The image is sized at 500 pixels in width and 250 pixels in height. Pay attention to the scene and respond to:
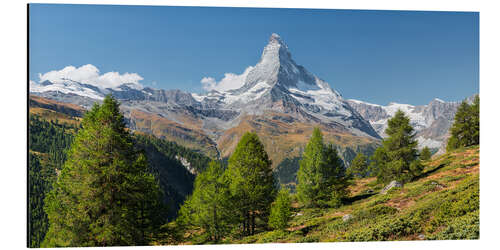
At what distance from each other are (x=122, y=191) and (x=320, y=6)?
39.4 ft

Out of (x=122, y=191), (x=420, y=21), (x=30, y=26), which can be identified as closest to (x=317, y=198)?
(x=420, y=21)

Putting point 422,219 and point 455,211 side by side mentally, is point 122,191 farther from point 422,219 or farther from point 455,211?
point 455,211

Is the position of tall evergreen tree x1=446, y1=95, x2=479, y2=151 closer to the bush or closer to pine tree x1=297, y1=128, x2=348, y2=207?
pine tree x1=297, y1=128, x2=348, y2=207

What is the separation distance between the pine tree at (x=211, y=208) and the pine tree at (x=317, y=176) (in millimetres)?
7547

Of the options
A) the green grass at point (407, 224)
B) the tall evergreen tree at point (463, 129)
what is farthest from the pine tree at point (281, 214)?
the tall evergreen tree at point (463, 129)

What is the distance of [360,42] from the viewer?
16.3 metres

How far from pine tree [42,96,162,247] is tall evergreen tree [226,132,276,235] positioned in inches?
212

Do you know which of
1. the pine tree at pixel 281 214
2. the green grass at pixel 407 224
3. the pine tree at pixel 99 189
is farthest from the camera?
the pine tree at pixel 281 214

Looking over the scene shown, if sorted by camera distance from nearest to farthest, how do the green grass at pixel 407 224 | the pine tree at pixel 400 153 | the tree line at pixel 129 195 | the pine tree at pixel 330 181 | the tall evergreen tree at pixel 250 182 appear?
the tree line at pixel 129 195 < the green grass at pixel 407 224 < the tall evergreen tree at pixel 250 182 < the pine tree at pixel 330 181 < the pine tree at pixel 400 153

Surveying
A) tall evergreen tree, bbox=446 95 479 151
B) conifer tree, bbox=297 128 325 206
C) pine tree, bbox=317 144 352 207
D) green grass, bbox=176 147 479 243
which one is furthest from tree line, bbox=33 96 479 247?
tall evergreen tree, bbox=446 95 479 151

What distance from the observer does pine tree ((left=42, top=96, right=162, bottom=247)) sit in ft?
31.8

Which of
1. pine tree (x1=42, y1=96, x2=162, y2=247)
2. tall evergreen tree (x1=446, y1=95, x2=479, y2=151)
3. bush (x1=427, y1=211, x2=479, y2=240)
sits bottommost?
bush (x1=427, y1=211, x2=479, y2=240)

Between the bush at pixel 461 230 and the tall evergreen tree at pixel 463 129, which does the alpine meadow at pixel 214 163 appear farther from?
the tall evergreen tree at pixel 463 129

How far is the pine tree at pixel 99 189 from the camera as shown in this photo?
31.8 ft
